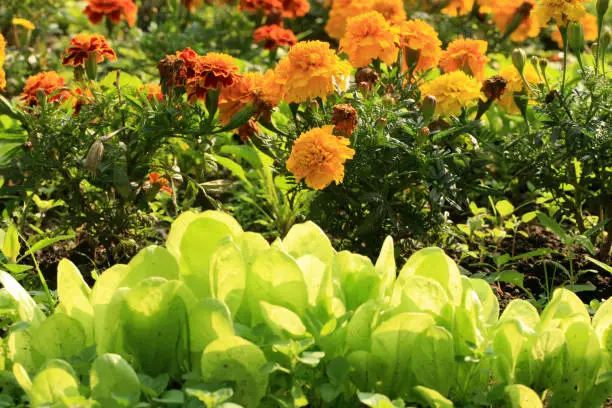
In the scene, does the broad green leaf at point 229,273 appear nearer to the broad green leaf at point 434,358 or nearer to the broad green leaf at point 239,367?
the broad green leaf at point 239,367

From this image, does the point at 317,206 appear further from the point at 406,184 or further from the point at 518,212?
the point at 518,212

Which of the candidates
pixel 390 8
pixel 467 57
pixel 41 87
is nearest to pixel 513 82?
pixel 467 57

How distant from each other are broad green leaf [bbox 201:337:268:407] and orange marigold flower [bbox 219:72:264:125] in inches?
52.5

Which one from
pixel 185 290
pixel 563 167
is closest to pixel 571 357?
pixel 185 290

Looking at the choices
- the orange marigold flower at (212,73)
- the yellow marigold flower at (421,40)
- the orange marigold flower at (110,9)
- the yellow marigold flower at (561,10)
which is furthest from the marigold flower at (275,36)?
the yellow marigold flower at (561,10)

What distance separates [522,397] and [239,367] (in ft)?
1.65

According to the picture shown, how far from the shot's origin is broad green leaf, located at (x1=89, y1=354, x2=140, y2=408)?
5.24ft

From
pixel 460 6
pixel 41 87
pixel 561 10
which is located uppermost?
pixel 561 10

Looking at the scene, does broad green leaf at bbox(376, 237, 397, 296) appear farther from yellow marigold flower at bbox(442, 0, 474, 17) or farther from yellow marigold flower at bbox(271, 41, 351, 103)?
yellow marigold flower at bbox(442, 0, 474, 17)

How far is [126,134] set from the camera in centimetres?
291

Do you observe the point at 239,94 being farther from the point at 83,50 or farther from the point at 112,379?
the point at 112,379

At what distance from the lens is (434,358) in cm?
173

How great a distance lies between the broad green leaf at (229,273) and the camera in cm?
180

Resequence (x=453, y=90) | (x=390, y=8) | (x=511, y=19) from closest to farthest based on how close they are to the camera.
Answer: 1. (x=453, y=90)
2. (x=390, y=8)
3. (x=511, y=19)
